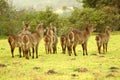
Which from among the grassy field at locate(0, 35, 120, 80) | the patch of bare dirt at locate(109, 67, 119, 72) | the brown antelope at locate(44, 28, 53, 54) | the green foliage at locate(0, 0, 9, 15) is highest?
the green foliage at locate(0, 0, 9, 15)

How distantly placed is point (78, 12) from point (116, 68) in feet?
142

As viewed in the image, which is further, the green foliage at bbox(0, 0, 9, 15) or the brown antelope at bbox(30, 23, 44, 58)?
the green foliage at bbox(0, 0, 9, 15)

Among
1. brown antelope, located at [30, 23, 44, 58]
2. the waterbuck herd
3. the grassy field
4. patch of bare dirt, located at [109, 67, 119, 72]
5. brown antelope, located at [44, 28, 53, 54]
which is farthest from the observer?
brown antelope, located at [44, 28, 53, 54]

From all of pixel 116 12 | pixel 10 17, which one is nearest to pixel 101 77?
pixel 116 12

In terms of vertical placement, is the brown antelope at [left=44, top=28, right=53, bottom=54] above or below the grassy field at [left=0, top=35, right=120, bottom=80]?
above

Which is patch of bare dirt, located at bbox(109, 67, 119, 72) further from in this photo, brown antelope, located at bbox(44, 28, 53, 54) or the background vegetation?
the background vegetation

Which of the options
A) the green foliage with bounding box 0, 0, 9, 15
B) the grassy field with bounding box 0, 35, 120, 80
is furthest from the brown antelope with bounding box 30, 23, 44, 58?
the green foliage with bounding box 0, 0, 9, 15

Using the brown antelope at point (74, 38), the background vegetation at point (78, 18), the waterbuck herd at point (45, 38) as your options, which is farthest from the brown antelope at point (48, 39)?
the background vegetation at point (78, 18)

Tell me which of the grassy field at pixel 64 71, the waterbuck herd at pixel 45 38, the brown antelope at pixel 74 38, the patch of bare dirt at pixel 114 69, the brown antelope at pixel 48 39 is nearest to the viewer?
the grassy field at pixel 64 71

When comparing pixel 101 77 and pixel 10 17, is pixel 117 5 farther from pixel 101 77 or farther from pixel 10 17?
pixel 101 77

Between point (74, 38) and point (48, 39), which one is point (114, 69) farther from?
point (48, 39)

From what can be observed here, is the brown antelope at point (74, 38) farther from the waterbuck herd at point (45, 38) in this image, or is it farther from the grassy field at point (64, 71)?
the grassy field at point (64, 71)

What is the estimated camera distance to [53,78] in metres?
13.4

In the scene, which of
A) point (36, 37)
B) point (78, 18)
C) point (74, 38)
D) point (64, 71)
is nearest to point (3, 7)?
point (78, 18)
